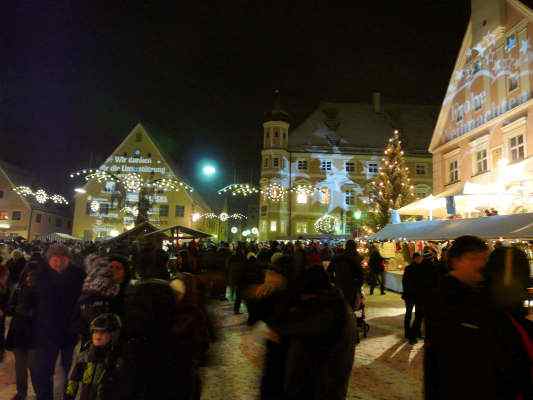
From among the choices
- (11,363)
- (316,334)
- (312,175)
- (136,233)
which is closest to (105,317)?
(316,334)

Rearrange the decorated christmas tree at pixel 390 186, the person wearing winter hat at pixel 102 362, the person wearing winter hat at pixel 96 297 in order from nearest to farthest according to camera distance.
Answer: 1. the person wearing winter hat at pixel 102 362
2. the person wearing winter hat at pixel 96 297
3. the decorated christmas tree at pixel 390 186

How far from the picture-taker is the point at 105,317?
11.6 ft

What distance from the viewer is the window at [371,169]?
Result: 52.4 m

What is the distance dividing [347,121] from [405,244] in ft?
Answer: 115

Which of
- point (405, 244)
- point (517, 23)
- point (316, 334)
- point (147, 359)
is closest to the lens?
point (147, 359)

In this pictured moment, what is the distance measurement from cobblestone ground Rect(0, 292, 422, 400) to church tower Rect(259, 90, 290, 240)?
38.3m

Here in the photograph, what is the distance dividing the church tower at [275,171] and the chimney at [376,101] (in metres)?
13.3

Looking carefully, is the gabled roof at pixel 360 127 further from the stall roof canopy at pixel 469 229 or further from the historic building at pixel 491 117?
the stall roof canopy at pixel 469 229

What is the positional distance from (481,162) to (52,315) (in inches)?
873

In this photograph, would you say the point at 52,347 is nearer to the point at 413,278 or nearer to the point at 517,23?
the point at 413,278

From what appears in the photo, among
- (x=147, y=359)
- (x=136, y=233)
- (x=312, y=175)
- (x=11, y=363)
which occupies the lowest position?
(x=11, y=363)

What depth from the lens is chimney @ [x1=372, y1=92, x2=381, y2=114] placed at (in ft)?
191

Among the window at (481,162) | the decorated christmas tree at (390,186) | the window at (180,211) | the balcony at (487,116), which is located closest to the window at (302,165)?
the window at (180,211)

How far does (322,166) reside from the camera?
170 ft
